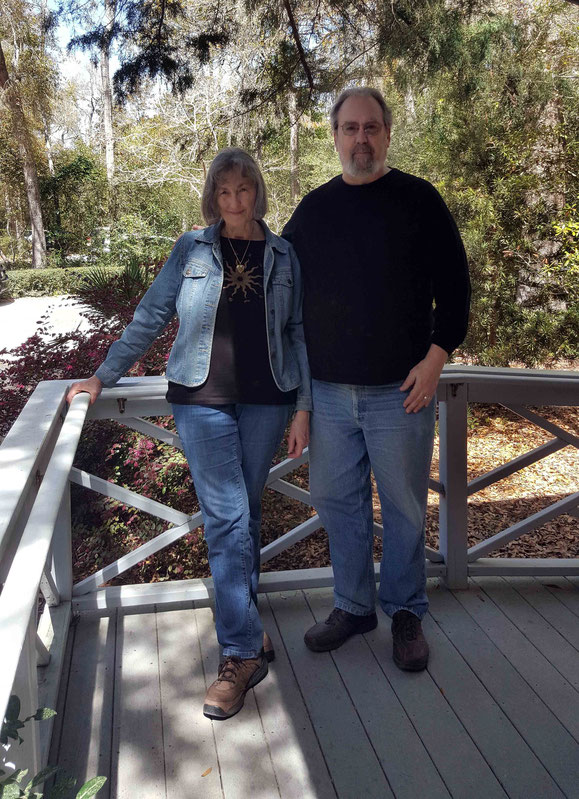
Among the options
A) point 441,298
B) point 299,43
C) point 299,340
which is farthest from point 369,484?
point 299,43

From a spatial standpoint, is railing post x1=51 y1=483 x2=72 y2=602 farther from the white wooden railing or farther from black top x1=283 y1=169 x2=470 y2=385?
black top x1=283 y1=169 x2=470 y2=385

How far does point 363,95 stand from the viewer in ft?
6.58

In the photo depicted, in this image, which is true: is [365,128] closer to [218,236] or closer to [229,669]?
[218,236]

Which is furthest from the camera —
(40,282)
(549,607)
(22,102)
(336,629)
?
(22,102)

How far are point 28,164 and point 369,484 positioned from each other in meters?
19.9

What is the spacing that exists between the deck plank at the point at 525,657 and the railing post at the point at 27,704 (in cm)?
136

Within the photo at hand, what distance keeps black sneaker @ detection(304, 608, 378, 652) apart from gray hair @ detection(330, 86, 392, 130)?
4.95ft

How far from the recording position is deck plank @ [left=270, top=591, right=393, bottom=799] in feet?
5.70

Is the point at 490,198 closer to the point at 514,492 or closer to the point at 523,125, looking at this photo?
the point at 523,125

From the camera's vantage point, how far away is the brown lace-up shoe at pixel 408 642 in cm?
217

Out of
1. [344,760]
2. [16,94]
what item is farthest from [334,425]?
[16,94]

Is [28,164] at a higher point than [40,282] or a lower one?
higher

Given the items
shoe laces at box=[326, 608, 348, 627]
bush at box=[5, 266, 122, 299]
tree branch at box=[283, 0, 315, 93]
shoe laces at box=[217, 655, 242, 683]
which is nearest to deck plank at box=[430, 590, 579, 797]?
shoe laces at box=[326, 608, 348, 627]

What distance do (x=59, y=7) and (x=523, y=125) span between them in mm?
3790
